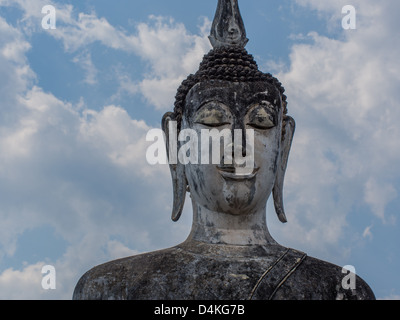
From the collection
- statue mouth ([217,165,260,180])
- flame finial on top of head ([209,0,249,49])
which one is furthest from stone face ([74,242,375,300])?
flame finial on top of head ([209,0,249,49])

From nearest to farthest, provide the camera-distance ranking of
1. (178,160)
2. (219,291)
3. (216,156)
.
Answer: (219,291)
(216,156)
(178,160)

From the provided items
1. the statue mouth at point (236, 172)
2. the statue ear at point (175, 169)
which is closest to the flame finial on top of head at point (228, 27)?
the statue ear at point (175, 169)

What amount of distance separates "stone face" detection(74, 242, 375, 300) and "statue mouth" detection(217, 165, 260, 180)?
0.84 meters

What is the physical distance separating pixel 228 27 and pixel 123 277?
3519 millimetres

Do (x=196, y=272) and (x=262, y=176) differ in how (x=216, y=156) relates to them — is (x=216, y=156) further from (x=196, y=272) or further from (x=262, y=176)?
(x=196, y=272)

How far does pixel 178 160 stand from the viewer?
8328 millimetres

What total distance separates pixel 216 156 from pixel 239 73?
112 cm

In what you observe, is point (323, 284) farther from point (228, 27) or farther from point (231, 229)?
point (228, 27)

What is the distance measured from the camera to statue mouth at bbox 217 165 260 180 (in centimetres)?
748

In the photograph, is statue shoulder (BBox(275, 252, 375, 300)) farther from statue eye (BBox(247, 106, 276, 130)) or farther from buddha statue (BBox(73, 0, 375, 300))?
statue eye (BBox(247, 106, 276, 130))

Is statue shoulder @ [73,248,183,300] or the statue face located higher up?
the statue face

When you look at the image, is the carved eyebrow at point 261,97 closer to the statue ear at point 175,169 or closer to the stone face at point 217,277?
the statue ear at point 175,169
